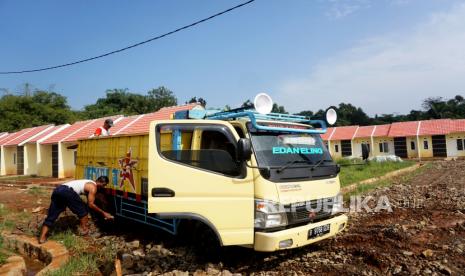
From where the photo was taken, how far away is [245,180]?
447 cm

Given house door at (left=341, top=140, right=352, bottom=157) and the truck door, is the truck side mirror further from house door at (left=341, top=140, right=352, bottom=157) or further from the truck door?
house door at (left=341, top=140, right=352, bottom=157)

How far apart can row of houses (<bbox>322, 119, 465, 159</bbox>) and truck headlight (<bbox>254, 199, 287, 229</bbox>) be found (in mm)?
30170

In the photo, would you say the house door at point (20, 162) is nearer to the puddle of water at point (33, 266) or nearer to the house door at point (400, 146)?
the puddle of water at point (33, 266)

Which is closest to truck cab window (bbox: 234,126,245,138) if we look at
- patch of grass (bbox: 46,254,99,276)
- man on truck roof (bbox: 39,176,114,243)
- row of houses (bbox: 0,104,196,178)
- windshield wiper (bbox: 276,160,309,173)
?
windshield wiper (bbox: 276,160,309,173)

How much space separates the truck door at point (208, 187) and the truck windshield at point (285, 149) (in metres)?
0.29

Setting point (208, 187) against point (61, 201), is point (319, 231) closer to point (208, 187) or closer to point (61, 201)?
A: point (208, 187)

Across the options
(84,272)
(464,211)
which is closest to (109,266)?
(84,272)

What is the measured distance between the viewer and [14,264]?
518 cm

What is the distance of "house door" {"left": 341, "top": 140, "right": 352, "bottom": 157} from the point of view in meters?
39.7

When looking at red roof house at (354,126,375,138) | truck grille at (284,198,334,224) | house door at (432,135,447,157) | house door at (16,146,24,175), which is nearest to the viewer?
truck grille at (284,198,334,224)

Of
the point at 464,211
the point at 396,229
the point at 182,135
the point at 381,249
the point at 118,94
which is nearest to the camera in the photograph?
the point at 182,135

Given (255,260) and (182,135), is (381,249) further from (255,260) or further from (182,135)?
(182,135)

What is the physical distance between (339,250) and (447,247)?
5.28 feet

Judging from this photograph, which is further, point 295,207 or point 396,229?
point 396,229
